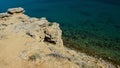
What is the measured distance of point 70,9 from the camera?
72062 mm

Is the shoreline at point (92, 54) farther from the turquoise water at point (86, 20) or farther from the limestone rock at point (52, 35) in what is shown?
the limestone rock at point (52, 35)

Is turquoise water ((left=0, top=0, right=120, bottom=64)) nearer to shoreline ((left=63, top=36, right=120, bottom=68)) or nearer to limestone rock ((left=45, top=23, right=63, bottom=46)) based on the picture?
shoreline ((left=63, top=36, right=120, bottom=68))

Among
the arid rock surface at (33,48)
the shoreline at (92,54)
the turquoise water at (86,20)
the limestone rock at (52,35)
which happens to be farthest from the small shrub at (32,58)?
the turquoise water at (86,20)

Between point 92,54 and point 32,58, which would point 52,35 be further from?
point 92,54

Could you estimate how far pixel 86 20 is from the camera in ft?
199

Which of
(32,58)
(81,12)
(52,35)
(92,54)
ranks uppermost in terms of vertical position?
(32,58)

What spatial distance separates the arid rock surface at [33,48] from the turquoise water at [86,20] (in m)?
9.38

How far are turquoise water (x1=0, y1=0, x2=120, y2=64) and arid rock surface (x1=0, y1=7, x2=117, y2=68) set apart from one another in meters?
9.38

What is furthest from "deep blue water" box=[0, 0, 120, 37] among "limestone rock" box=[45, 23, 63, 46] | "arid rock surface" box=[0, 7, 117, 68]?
"arid rock surface" box=[0, 7, 117, 68]

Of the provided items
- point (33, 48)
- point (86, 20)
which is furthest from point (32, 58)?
point (86, 20)

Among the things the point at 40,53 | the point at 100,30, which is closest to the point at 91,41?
the point at 100,30

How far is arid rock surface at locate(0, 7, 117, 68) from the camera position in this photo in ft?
74.9

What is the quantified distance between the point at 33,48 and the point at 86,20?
3719cm

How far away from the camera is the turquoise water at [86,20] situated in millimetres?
43906
